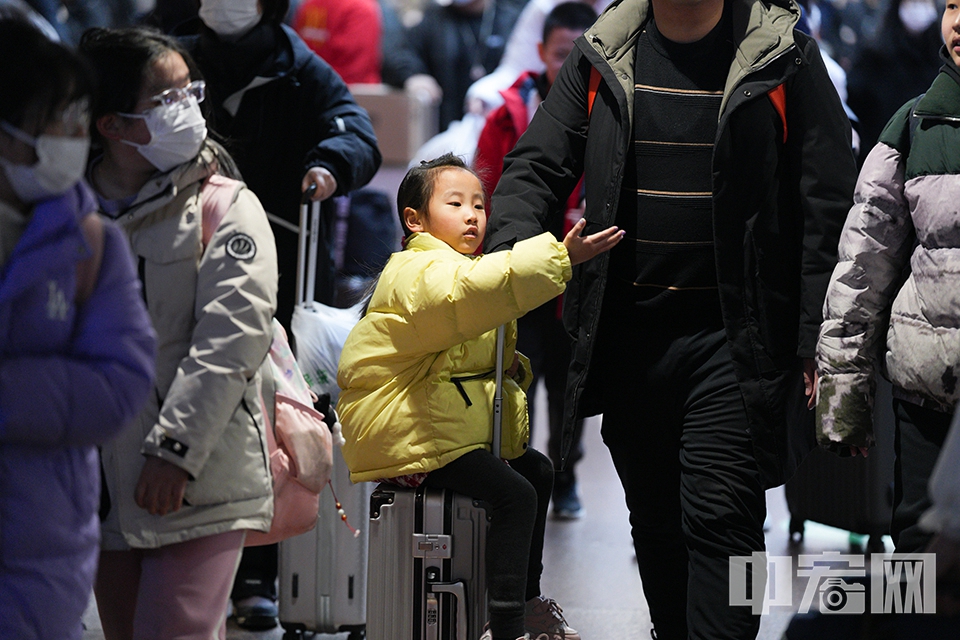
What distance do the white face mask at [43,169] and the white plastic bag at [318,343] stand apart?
1929 mm

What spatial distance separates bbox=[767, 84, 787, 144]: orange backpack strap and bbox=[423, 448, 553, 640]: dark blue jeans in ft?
3.79

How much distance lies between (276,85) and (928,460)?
259cm

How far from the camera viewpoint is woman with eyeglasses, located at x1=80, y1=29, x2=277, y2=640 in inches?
108

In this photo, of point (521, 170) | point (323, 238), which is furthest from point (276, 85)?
point (521, 170)

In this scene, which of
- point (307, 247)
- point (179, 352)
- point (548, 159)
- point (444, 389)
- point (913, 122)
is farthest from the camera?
point (307, 247)

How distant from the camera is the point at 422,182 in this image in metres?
3.67

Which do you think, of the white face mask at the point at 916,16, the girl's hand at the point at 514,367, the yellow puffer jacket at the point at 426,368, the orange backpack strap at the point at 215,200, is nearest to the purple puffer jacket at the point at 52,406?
the orange backpack strap at the point at 215,200

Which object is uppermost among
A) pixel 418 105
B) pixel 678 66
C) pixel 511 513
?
pixel 418 105

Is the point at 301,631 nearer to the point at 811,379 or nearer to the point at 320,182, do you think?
the point at 320,182

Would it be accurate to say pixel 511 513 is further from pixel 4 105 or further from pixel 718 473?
pixel 4 105

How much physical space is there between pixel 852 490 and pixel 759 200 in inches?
91.6

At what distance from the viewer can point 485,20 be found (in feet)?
35.2

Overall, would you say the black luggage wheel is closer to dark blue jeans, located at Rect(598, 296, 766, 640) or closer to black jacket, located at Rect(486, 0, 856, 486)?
dark blue jeans, located at Rect(598, 296, 766, 640)

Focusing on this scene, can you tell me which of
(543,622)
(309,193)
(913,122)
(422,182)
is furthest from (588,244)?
(309,193)
